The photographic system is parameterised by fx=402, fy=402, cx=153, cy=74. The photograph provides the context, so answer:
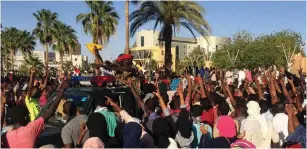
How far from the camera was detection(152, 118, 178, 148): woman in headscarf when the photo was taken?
491cm

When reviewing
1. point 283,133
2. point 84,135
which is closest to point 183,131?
point 84,135

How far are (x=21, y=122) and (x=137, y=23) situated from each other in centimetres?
1887

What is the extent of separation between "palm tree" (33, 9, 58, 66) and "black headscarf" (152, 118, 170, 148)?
45.9 meters

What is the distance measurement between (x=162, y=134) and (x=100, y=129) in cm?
77

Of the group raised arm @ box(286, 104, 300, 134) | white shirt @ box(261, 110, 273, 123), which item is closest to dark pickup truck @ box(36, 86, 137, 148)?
white shirt @ box(261, 110, 273, 123)

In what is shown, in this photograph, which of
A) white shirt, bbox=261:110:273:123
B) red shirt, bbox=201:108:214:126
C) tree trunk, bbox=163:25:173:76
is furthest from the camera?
tree trunk, bbox=163:25:173:76

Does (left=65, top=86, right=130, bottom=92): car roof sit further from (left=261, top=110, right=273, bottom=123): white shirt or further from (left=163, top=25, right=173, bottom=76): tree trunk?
(left=163, top=25, right=173, bottom=76): tree trunk

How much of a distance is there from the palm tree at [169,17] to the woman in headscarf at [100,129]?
51.9 feet

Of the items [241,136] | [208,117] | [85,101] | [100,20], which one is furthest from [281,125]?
[100,20]

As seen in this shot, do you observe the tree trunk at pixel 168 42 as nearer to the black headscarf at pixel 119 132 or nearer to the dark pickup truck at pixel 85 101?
the dark pickup truck at pixel 85 101

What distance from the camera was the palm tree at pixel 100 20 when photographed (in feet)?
117

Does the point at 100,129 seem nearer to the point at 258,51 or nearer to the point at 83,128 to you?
the point at 83,128

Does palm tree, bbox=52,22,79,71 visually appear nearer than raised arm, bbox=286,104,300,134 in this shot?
No

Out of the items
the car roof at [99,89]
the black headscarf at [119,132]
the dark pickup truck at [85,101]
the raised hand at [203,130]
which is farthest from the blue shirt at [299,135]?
the car roof at [99,89]
